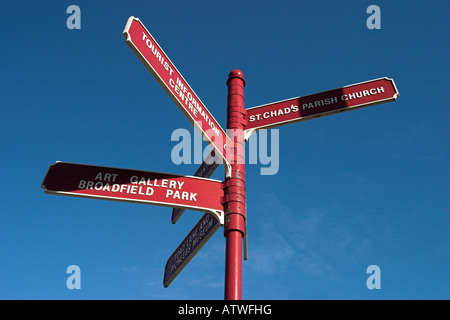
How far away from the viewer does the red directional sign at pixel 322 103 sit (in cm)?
542

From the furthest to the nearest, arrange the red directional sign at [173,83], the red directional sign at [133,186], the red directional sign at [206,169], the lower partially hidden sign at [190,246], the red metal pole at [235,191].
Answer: the red directional sign at [206,169] < the lower partially hidden sign at [190,246] < the red directional sign at [133,186] < the red metal pole at [235,191] < the red directional sign at [173,83]

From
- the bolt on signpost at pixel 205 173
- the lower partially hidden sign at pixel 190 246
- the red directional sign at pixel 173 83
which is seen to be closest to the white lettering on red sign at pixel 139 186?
the bolt on signpost at pixel 205 173

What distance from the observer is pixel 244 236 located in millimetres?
4750

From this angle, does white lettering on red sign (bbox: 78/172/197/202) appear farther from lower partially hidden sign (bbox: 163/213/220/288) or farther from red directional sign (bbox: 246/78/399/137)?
red directional sign (bbox: 246/78/399/137)

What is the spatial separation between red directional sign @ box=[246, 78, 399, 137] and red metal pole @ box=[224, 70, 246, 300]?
0.68 ft

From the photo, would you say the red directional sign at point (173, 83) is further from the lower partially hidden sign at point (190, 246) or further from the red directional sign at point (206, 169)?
the lower partially hidden sign at point (190, 246)

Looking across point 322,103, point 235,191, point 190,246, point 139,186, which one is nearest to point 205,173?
point 235,191

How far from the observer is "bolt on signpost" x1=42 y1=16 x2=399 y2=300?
172 inches

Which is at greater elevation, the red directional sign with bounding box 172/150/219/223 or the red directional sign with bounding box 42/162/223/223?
the red directional sign with bounding box 172/150/219/223

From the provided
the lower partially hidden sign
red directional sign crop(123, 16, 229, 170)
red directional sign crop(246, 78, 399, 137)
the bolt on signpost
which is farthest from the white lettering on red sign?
red directional sign crop(246, 78, 399, 137)

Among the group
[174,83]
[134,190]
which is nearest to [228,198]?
[134,190]

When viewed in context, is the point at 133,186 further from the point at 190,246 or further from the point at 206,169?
the point at 206,169

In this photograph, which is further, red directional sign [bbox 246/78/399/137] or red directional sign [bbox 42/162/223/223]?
red directional sign [bbox 246/78/399/137]
